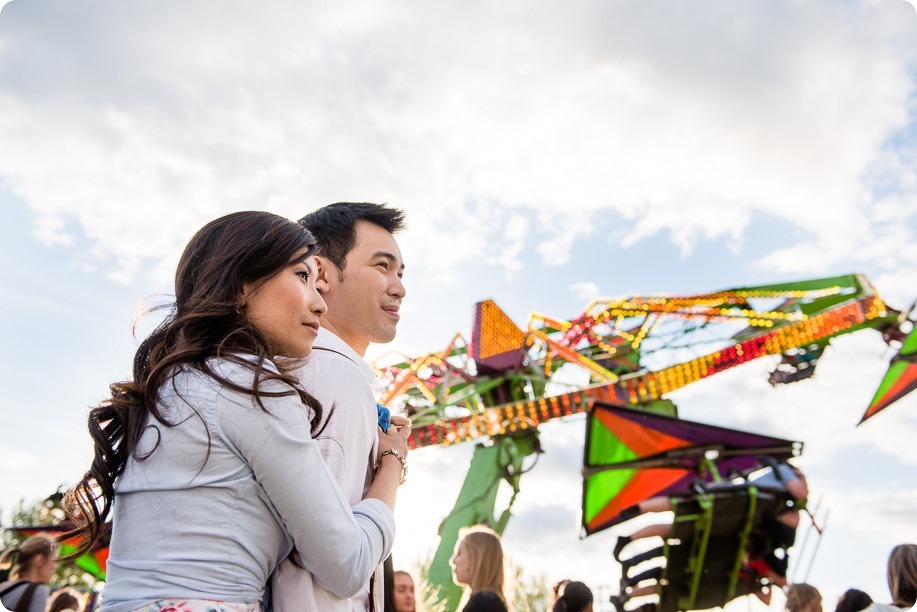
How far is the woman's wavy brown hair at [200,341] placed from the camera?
1.37 metres

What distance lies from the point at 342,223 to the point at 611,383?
8.81 meters

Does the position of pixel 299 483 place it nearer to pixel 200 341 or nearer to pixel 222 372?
pixel 222 372

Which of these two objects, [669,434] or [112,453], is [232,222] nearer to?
[112,453]

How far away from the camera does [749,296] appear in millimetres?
11055

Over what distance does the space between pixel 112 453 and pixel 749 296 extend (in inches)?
424

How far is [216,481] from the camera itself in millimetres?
1273

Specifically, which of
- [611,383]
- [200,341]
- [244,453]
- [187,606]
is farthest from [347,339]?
[611,383]

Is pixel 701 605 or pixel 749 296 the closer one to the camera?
pixel 701 605

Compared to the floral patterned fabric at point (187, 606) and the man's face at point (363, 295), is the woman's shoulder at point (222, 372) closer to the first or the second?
the floral patterned fabric at point (187, 606)

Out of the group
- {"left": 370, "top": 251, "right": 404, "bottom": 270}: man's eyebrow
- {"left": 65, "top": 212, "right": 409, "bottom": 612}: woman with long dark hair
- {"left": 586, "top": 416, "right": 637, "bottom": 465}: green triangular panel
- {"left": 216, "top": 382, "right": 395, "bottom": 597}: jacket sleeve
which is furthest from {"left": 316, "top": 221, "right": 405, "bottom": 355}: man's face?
{"left": 586, "top": 416, "right": 637, "bottom": 465}: green triangular panel

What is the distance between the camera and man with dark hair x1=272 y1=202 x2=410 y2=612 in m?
1.34

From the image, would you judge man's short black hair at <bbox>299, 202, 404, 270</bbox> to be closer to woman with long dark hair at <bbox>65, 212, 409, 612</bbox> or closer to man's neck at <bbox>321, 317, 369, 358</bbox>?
man's neck at <bbox>321, 317, 369, 358</bbox>

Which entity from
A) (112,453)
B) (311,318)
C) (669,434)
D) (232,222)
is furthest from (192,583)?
(669,434)

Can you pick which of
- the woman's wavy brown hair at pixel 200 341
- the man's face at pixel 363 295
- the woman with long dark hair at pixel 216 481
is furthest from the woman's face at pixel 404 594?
the woman with long dark hair at pixel 216 481
